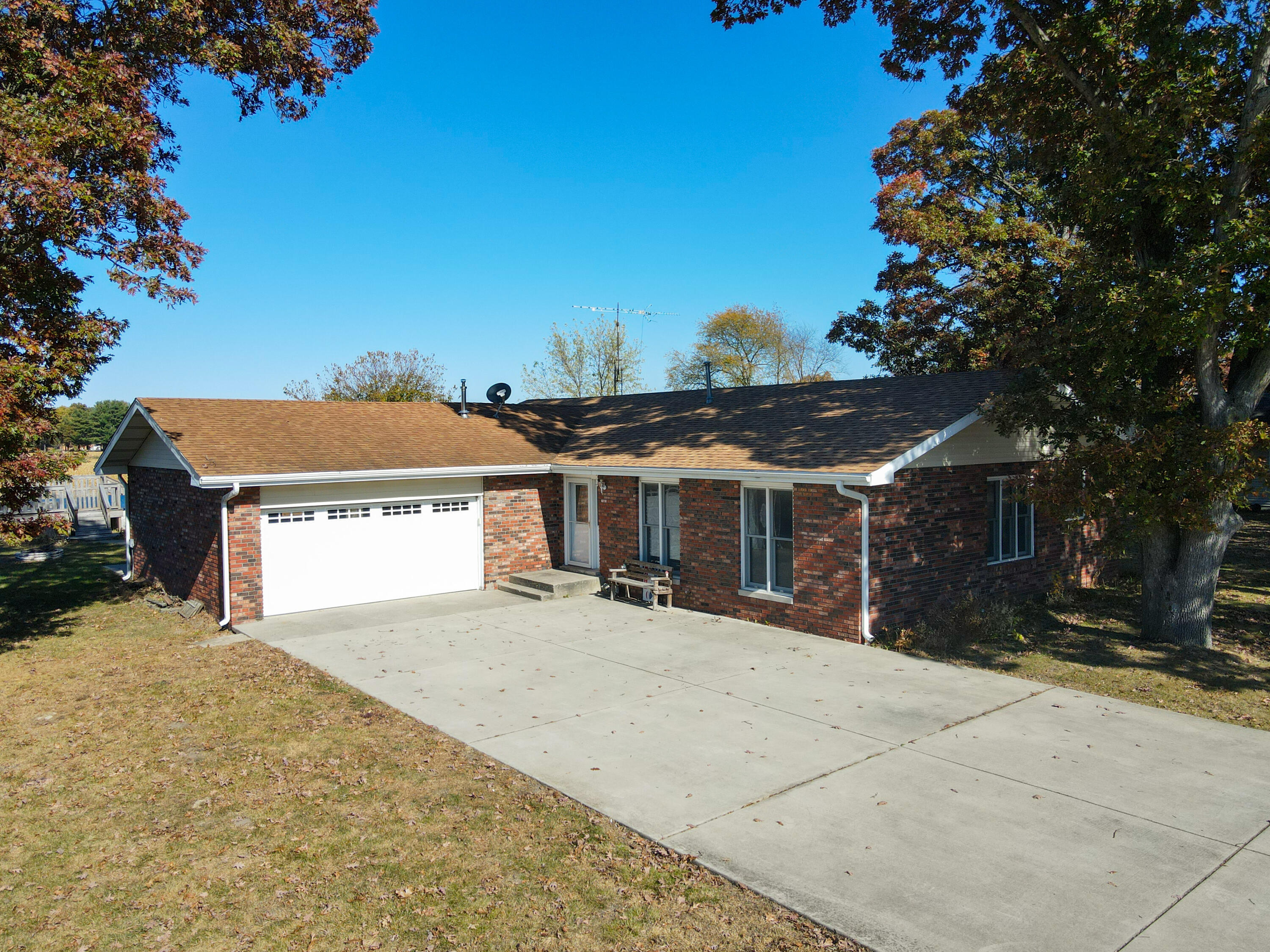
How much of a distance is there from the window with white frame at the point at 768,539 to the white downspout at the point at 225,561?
331 inches

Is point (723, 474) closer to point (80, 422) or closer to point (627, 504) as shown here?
point (627, 504)

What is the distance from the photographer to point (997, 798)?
661cm

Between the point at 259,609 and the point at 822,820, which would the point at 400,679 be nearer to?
the point at 259,609

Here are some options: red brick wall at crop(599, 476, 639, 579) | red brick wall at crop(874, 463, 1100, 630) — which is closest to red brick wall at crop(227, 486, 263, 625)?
red brick wall at crop(599, 476, 639, 579)

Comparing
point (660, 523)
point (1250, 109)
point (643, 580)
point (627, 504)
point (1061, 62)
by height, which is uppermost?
point (1061, 62)

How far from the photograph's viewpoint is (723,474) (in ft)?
43.4

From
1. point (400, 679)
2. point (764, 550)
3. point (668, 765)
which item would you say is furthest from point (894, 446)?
point (400, 679)

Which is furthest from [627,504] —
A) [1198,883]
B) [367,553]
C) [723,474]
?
[1198,883]

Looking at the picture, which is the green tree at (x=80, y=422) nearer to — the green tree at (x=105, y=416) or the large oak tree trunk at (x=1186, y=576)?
the green tree at (x=105, y=416)

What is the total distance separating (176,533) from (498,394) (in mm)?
7740

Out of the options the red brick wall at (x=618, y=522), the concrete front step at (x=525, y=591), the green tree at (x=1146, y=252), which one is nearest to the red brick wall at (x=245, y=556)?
the concrete front step at (x=525, y=591)

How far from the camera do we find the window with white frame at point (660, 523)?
15.0m

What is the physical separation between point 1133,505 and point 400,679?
9708 millimetres

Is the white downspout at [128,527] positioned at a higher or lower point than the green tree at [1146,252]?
lower
